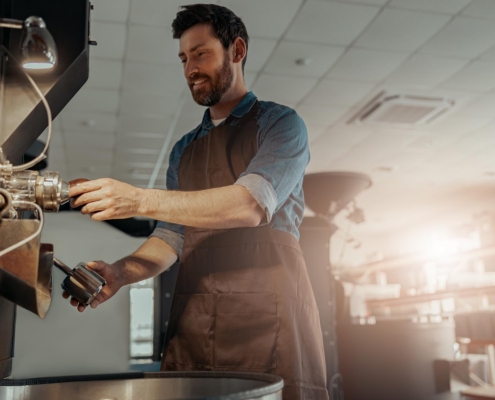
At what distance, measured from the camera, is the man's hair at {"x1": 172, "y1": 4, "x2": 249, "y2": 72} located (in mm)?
1213

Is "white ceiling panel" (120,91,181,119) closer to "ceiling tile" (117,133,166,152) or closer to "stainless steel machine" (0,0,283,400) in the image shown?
"ceiling tile" (117,133,166,152)

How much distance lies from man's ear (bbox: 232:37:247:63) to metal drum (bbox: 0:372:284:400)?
0.78 meters

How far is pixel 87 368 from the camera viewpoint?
1634mm

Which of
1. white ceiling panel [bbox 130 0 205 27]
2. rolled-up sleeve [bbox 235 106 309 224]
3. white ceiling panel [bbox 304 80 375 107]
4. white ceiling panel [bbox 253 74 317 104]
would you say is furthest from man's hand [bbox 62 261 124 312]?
white ceiling panel [bbox 304 80 375 107]

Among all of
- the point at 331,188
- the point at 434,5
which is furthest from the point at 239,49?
the point at 434,5

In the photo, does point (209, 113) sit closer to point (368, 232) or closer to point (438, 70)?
point (438, 70)

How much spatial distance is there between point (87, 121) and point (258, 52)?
6.95 feet

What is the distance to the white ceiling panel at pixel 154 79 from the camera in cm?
415

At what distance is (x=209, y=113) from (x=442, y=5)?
8.84ft

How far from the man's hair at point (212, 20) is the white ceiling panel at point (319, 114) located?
3.76 metres

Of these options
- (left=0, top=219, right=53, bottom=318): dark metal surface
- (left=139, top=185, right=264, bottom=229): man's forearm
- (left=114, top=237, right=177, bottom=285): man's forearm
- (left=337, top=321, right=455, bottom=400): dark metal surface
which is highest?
(left=139, top=185, right=264, bottom=229): man's forearm

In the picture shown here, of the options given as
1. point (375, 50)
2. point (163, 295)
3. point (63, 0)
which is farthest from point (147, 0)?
point (63, 0)

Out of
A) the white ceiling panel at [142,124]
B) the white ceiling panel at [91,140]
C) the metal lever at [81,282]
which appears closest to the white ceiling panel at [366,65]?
the white ceiling panel at [142,124]

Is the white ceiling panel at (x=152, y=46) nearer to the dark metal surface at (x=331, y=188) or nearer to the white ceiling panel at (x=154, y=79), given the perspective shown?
the white ceiling panel at (x=154, y=79)
